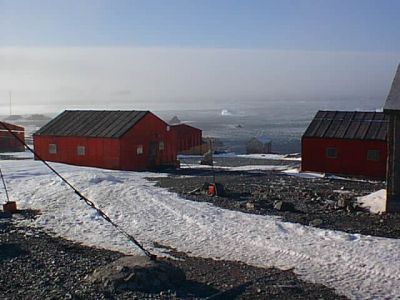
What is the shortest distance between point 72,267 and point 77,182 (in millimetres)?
10285

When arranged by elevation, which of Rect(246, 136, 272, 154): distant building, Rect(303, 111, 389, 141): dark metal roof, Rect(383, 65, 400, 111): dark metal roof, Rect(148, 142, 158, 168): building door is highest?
Rect(383, 65, 400, 111): dark metal roof

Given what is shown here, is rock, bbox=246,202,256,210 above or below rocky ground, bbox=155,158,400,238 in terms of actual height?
above

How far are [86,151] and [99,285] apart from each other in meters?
23.2

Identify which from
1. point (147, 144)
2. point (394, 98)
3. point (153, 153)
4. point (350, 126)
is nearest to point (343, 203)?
point (394, 98)

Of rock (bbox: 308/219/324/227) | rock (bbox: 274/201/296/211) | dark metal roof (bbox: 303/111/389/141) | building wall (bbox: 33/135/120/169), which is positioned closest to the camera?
rock (bbox: 308/219/324/227)

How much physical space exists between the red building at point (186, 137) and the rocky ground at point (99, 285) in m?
41.6

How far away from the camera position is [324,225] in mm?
14336

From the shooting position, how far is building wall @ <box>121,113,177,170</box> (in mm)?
31016

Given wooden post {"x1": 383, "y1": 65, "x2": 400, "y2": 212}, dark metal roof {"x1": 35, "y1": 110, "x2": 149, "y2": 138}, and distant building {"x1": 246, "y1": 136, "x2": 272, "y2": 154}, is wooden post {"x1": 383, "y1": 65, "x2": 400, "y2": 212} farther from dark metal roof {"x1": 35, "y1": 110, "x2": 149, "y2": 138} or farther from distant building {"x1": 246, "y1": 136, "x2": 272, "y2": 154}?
distant building {"x1": 246, "y1": 136, "x2": 272, "y2": 154}

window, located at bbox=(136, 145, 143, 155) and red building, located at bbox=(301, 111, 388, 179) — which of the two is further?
window, located at bbox=(136, 145, 143, 155)

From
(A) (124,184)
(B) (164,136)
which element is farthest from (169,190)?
(B) (164,136)

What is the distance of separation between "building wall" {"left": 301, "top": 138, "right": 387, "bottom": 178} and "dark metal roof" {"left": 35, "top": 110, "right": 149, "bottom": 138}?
10.4 meters

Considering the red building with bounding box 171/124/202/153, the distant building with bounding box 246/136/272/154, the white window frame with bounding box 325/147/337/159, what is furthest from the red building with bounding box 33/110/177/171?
the distant building with bounding box 246/136/272/154

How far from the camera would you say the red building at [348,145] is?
29203 millimetres
